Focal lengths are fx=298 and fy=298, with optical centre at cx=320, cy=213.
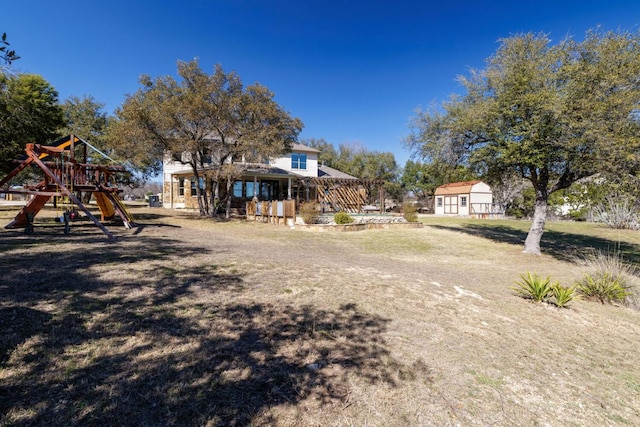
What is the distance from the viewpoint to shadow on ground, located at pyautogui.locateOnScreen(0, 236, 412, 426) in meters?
2.20

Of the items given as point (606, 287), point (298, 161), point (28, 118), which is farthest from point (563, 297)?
point (298, 161)

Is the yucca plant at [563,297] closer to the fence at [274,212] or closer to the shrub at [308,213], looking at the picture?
the shrub at [308,213]

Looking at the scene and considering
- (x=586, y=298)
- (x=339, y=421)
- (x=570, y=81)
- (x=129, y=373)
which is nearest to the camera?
(x=339, y=421)

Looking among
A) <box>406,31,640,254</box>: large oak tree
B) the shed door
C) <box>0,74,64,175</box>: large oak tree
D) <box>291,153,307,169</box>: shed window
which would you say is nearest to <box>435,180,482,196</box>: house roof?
the shed door

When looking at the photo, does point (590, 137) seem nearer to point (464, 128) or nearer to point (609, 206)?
point (464, 128)

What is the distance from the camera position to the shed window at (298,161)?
27155 millimetres

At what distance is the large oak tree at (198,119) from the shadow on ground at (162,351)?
490 inches

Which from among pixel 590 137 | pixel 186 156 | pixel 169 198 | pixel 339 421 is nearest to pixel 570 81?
pixel 590 137

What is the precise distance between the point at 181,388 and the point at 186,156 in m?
19.2

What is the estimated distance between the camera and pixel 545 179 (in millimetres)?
11422

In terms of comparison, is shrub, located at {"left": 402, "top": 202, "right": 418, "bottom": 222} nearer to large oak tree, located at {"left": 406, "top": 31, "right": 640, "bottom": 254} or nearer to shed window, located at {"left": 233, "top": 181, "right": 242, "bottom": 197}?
large oak tree, located at {"left": 406, "top": 31, "right": 640, "bottom": 254}

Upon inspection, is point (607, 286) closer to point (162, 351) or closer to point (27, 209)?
point (162, 351)

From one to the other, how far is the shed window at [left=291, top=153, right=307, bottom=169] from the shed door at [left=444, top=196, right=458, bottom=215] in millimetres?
21571

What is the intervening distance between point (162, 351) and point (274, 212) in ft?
49.2
